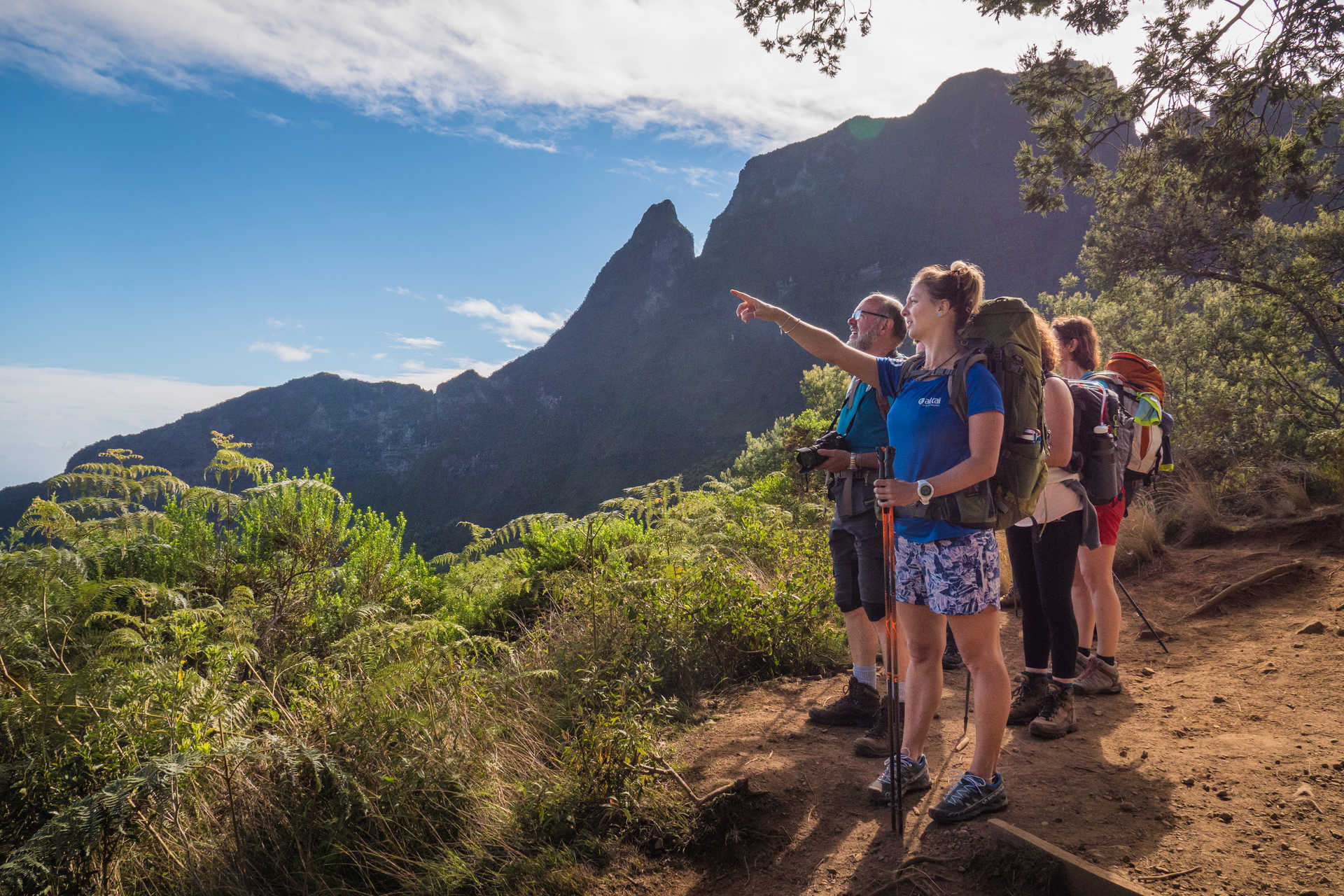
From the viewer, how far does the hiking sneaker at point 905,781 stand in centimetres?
258

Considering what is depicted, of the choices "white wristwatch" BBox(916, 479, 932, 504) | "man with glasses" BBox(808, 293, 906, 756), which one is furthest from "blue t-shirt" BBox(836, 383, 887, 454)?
"white wristwatch" BBox(916, 479, 932, 504)

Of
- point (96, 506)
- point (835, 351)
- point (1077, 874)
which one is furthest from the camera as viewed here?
point (96, 506)

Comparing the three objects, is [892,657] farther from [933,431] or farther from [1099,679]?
[1099,679]

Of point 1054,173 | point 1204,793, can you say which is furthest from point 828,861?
point 1054,173

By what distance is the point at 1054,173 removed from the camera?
8234 mm

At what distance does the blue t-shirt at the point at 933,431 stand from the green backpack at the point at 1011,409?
0.13 feet

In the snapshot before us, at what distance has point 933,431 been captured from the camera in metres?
2.33

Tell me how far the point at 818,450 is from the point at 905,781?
1.42m

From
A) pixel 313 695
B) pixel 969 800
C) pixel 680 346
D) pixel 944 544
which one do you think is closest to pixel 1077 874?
pixel 969 800

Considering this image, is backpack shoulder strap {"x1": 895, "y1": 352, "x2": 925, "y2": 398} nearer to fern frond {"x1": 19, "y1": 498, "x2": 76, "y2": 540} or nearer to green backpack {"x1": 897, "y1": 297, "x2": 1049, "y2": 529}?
green backpack {"x1": 897, "y1": 297, "x2": 1049, "y2": 529}

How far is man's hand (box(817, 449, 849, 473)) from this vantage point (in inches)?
119

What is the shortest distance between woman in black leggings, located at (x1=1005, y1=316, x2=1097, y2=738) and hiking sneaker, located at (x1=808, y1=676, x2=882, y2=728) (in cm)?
71

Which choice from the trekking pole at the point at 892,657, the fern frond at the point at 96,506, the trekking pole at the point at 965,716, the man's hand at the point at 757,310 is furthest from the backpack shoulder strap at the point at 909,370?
the fern frond at the point at 96,506

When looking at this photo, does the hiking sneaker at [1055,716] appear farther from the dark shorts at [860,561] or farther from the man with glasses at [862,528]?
the dark shorts at [860,561]
